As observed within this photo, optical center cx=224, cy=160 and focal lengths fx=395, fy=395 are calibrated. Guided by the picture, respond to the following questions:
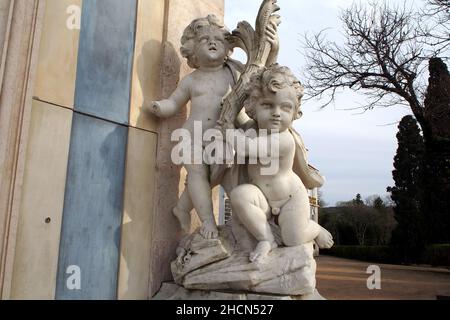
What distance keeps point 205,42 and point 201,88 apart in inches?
13.3

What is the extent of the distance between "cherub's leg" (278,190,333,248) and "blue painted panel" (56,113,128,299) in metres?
1.09

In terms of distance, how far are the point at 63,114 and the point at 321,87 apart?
10.0 metres

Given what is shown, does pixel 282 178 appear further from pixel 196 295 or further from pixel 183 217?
pixel 196 295

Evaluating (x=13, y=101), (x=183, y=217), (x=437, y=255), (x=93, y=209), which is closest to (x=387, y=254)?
(x=437, y=255)

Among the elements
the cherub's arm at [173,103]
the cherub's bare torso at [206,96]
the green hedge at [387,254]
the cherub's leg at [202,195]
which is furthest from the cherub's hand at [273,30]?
the green hedge at [387,254]

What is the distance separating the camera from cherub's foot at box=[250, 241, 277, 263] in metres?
2.33

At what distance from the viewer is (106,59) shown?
266cm

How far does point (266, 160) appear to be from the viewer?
8.21 ft

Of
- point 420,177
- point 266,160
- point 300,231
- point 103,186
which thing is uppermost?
point 420,177

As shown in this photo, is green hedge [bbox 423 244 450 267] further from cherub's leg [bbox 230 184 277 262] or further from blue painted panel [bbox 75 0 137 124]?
blue painted panel [bbox 75 0 137 124]

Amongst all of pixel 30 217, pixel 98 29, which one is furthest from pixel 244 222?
pixel 98 29

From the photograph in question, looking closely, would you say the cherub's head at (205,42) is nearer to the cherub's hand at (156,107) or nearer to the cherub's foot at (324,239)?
the cherub's hand at (156,107)
